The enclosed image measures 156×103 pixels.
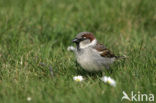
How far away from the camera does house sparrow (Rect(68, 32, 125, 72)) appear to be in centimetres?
488

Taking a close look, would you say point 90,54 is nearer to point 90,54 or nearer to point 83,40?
point 90,54

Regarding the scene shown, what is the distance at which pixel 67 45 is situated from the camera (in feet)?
22.3

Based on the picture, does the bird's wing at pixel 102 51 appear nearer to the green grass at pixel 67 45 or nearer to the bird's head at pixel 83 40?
the bird's head at pixel 83 40

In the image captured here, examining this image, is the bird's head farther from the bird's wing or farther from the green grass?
the green grass

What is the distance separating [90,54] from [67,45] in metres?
1.89

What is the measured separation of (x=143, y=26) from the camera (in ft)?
25.4

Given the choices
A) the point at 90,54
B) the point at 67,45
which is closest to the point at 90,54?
the point at 90,54

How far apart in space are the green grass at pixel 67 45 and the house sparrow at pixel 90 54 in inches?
8.5

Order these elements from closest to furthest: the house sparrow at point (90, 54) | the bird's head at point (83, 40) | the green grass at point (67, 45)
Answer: the green grass at point (67, 45)
the house sparrow at point (90, 54)
the bird's head at point (83, 40)

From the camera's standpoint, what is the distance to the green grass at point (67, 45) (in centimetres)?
409

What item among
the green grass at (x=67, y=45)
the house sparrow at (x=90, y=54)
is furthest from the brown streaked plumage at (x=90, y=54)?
the green grass at (x=67, y=45)

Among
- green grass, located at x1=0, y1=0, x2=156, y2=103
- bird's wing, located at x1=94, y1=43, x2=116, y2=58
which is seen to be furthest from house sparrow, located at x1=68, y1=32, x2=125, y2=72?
green grass, located at x1=0, y1=0, x2=156, y2=103

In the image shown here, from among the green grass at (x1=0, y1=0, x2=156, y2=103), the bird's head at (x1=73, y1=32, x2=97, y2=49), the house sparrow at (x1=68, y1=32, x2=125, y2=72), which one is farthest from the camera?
the bird's head at (x1=73, y1=32, x2=97, y2=49)

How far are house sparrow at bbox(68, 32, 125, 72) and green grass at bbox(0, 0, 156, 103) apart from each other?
0.71ft
